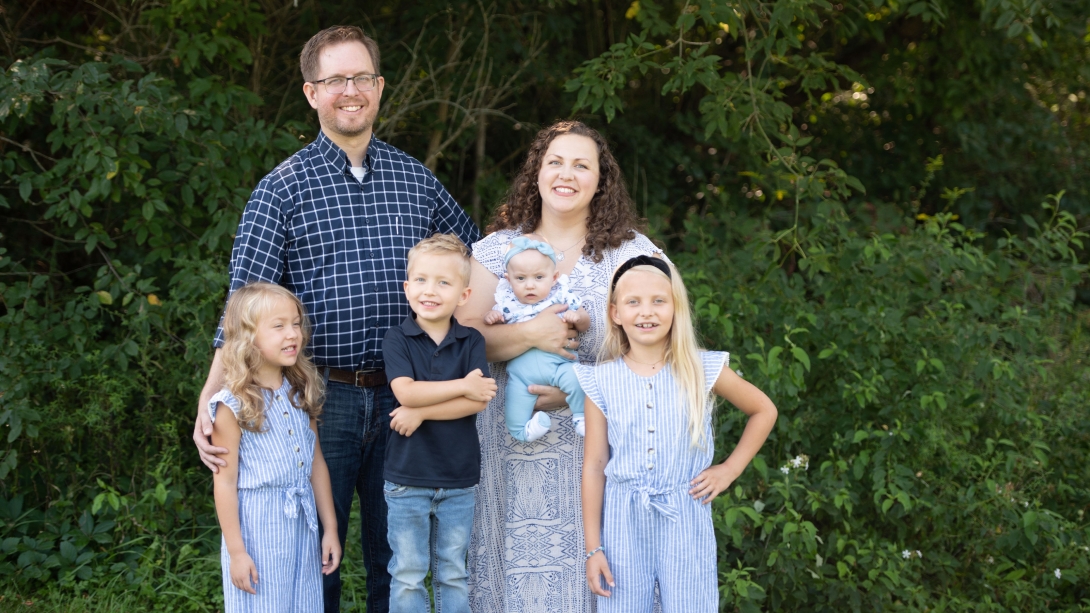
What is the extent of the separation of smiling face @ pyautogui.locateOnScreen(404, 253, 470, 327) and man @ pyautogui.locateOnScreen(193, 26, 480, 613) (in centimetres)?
26

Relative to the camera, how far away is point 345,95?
2723mm

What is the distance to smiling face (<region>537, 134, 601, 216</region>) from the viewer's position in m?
2.74

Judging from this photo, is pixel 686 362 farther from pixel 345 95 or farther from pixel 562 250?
pixel 345 95

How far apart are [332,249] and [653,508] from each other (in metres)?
1.18

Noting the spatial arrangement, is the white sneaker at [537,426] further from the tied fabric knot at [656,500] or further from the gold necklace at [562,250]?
the gold necklace at [562,250]

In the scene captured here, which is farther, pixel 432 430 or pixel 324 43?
pixel 324 43

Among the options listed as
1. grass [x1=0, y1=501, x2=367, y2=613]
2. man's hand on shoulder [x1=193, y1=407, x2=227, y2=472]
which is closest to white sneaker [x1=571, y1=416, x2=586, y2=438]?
man's hand on shoulder [x1=193, y1=407, x2=227, y2=472]

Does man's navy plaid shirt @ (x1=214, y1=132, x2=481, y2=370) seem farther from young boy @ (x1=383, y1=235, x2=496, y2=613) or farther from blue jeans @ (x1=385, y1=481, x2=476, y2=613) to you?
blue jeans @ (x1=385, y1=481, x2=476, y2=613)

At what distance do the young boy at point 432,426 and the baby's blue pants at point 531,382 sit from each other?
147 mm

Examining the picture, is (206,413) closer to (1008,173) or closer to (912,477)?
(912,477)

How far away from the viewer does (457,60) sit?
575 centimetres

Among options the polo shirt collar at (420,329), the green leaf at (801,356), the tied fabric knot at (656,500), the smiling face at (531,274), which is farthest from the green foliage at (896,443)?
the polo shirt collar at (420,329)

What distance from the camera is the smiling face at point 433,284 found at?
8.20 ft

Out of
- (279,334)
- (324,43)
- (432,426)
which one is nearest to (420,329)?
(432,426)
